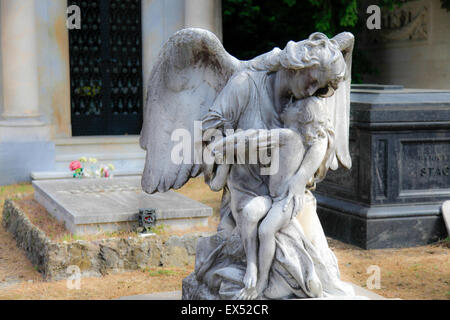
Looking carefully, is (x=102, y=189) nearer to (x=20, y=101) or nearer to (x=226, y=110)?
(x=20, y=101)

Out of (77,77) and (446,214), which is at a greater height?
(77,77)

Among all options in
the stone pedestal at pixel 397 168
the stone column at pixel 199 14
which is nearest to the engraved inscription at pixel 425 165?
the stone pedestal at pixel 397 168

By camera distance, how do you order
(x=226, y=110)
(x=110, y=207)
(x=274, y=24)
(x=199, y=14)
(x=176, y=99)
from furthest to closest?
(x=274, y=24) < (x=199, y=14) < (x=110, y=207) < (x=176, y=99) < (x=226, y=110)

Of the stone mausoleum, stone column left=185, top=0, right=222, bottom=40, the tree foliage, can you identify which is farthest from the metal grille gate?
the tree foliage

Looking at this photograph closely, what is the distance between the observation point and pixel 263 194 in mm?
3730

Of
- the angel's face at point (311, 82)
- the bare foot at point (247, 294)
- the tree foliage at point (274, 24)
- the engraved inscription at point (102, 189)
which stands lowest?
the engraved inscription at point (102, 189)

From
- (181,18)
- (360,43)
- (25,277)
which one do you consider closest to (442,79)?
(360,43)

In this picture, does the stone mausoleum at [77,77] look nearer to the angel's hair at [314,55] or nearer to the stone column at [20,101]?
the stone column at [20,101]

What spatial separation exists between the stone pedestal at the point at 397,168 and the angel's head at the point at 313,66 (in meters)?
3.21

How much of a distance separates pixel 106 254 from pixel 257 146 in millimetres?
2794

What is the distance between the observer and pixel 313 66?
351cm

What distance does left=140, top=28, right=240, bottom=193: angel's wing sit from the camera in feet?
12.7

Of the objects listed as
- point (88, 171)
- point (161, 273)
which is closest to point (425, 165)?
point (161, 273)

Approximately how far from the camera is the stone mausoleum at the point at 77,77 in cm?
1039
